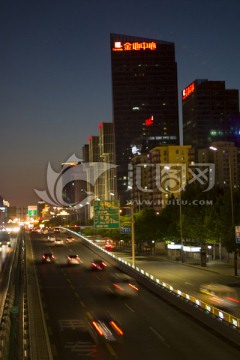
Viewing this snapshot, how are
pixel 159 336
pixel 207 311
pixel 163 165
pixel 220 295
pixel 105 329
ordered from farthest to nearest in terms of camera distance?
pixel 163 165 → pixel 220 295 → pixel 207 311 → pixel 105 329 → pixel 159 336

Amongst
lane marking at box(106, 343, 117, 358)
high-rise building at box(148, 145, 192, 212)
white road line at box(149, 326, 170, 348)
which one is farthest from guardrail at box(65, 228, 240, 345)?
high-rise building at box(148, 145, 192, 212)

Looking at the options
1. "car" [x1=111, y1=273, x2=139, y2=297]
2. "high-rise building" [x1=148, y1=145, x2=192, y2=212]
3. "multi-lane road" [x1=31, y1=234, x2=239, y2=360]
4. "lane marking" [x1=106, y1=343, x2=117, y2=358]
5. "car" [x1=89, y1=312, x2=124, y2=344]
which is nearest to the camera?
"lane marking" [x1=106, y1=343, x2=117, y2=358]

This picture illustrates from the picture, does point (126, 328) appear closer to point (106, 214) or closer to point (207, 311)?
point (207, 311)

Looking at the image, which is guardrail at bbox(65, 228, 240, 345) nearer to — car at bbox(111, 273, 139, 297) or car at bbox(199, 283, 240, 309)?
car at bbox(111, 273, 139, 297)

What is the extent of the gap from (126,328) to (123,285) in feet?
57.9

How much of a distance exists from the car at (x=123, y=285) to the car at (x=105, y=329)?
29.8ft

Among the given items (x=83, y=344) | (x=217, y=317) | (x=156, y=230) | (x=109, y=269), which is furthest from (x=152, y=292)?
(x=156, y=230)

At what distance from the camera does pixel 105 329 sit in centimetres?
2347

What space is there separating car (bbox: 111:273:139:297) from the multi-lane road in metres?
0.60

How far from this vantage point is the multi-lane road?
1911 centimetres

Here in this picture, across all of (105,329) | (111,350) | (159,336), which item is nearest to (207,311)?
(159,336)

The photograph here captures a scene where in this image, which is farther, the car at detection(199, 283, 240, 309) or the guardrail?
the car at detection(199, 283, 240, 309)

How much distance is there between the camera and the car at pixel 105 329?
21.6 metres

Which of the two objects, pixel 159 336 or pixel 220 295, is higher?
pixel 159 336
